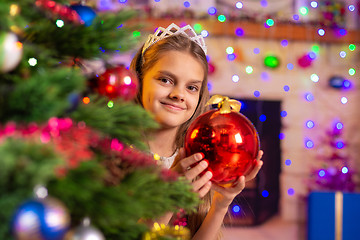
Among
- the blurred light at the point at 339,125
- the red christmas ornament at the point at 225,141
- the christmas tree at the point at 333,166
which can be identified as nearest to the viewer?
the red christmas ornament at the point at 225,141

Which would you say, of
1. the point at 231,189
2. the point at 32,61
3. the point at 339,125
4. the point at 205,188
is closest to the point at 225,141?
the point at 205,188

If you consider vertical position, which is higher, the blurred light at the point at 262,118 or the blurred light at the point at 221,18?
the blurred light at the point at 221,18

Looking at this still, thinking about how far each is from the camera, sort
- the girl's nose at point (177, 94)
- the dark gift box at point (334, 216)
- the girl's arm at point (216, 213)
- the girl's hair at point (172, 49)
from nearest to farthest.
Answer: the girl's arm at point (216, 213), the girl's nose at point (177, 94), the girl's hair at point (172, 49), the dark gift box at point (334, 216)

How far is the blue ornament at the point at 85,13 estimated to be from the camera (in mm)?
518

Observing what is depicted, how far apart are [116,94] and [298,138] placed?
10.8ft

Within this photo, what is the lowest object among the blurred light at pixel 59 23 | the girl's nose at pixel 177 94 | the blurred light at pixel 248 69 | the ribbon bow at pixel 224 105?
the blurred light at pixel 248 69

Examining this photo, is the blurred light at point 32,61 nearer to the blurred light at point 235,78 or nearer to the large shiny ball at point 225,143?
the large shiny ball at point 225,143

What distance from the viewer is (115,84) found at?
547 millimetres

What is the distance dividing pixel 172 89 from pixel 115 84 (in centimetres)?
72

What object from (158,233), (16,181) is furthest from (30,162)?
(158,233)

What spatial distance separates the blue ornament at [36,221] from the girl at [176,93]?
70 cm

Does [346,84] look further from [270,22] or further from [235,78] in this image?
[235,78]

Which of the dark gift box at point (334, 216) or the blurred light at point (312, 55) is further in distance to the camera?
the blurred light at point (312, 55)

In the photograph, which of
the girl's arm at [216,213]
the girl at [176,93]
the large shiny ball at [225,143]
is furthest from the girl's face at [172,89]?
the large shiny ball at [225,143]
